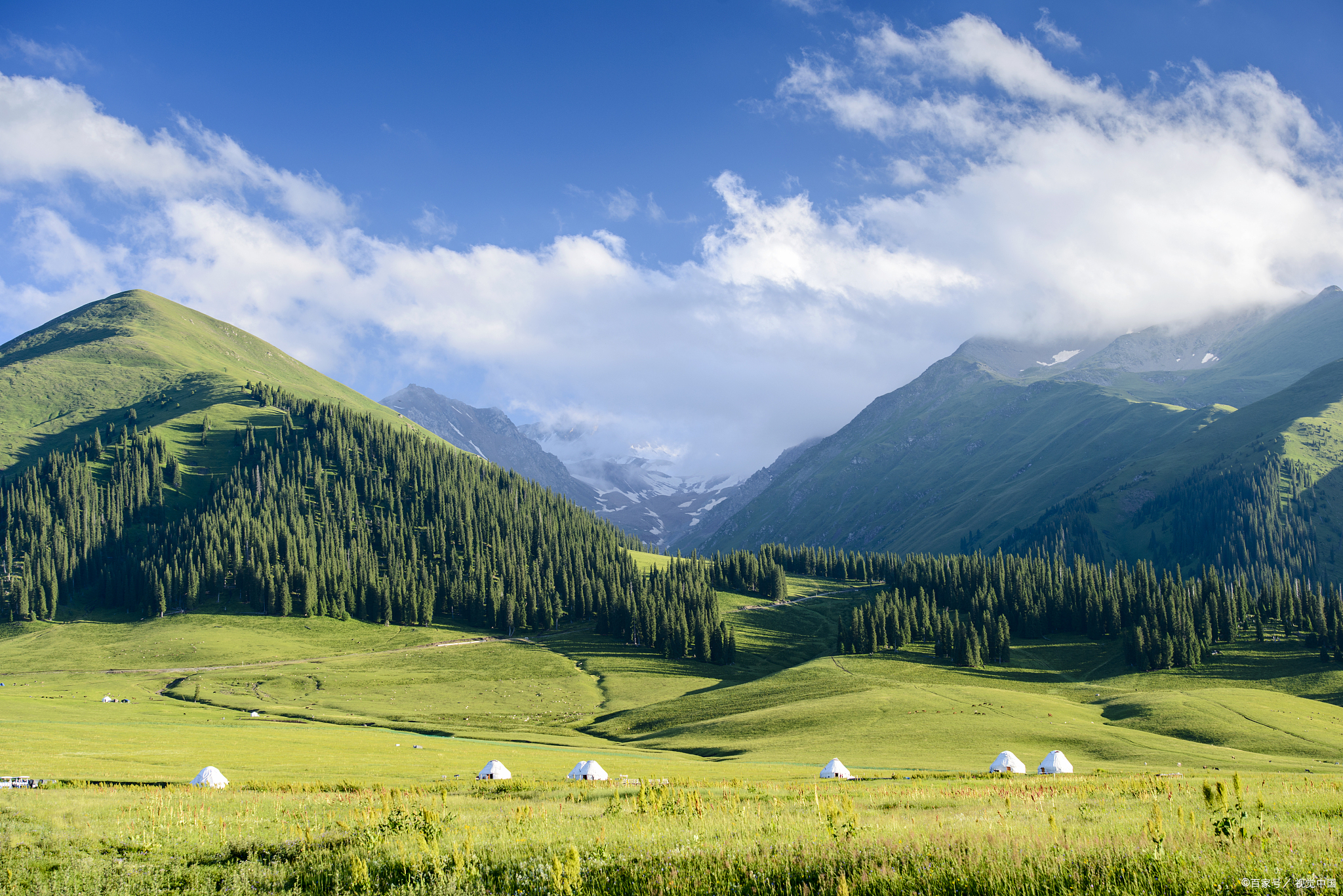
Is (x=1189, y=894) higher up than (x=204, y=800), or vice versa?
(x=1189, y=894)

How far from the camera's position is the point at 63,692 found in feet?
447

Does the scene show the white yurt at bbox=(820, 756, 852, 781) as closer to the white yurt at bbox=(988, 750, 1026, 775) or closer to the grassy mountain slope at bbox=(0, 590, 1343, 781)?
the grassy mountain slope at bbox=(0, 590, 1343, 781)

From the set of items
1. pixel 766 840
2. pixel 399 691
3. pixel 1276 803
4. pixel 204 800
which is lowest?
pixel 399 691

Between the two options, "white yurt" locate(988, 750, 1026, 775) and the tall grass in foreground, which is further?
"white yurt" locate(988, 750, 1026, 775)

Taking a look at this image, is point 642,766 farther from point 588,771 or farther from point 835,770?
point 835,770

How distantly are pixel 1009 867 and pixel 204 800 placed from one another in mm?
34373

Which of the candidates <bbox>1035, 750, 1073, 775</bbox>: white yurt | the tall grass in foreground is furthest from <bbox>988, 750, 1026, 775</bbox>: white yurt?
the tall grass in foreground

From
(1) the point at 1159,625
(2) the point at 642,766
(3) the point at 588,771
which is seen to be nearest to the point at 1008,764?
(2) the point at 642,766

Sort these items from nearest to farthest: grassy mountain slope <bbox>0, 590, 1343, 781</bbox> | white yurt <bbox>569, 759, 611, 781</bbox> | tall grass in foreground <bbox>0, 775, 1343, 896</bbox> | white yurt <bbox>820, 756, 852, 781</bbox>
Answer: tall grass in foreground <bbox>0, 775, 1343, 896</bbox>
white yurt <bbox>569, 759, 611, 781</bbox>
white yurt <bbox>820, 756, 852, 781</bbox>
grassy mountain slope <bbox>0, 590, 1343, 781</bbox>

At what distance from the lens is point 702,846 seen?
17.1m

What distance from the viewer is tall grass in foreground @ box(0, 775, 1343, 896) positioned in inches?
533

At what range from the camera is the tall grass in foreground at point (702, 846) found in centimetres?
1355

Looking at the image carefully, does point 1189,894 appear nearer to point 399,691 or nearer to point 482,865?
point 482,865

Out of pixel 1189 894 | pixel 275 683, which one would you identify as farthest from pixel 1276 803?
pixel 275 683
